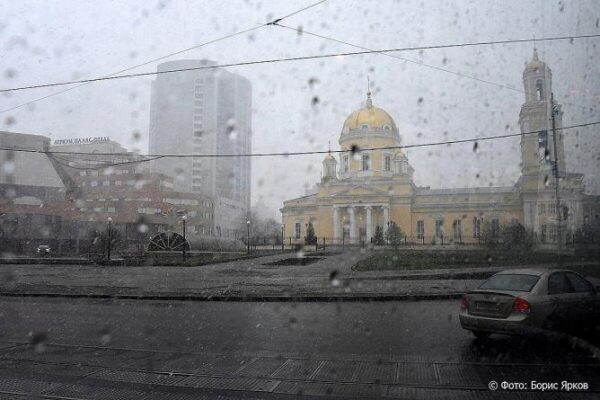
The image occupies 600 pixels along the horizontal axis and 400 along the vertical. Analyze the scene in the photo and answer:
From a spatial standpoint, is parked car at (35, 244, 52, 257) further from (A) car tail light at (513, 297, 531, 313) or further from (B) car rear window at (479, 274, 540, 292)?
(A) car tail light at (513, 297, 531, 313)

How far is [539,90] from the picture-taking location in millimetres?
23594

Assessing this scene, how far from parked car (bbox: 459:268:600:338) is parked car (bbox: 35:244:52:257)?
4625 cm

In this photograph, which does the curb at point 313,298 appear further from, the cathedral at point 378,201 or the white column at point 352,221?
the white column at point 352,221

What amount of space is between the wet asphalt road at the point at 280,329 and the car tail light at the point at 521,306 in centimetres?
63

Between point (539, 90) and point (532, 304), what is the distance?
19915 mm

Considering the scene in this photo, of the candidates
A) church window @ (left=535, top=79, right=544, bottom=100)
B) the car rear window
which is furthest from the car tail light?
church window @ (left=535, top=79, right=544, bottom=100)

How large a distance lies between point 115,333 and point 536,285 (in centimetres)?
764

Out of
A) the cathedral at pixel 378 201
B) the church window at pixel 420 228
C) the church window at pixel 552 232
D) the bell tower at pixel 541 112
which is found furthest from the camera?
the church window at pixel 420 228

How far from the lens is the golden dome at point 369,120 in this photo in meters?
70.5

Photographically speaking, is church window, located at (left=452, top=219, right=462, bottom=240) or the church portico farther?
the church portico

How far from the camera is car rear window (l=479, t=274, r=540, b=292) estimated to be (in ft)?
24.8

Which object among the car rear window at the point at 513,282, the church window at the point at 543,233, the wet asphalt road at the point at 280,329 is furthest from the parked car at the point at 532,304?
the church window at the point at 543,233

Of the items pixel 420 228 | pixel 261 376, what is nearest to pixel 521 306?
pixel 261 376

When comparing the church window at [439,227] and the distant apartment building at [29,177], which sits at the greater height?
the distant apartment building at [29,177]
